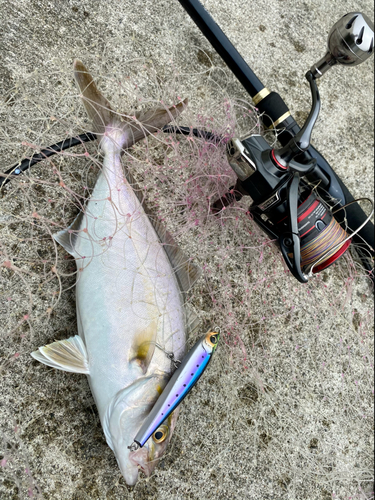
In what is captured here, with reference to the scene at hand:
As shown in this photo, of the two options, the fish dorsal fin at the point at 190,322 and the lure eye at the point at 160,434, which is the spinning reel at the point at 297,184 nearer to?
the fish dorsal fin at the point at 190,322

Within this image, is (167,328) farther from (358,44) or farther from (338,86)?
(338,86)

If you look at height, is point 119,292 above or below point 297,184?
below

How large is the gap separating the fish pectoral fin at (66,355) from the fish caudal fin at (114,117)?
2.43ft

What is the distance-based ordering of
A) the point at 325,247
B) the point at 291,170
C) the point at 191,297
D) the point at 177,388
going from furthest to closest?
the point at 191,297, the point at 325,247, the point at 291,170, the point at 177,388

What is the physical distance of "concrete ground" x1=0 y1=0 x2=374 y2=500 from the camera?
1.27 metres

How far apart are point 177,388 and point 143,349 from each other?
0.17 metres

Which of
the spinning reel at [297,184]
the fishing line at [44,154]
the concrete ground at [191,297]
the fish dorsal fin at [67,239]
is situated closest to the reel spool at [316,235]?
the spinning reel at [297,184]

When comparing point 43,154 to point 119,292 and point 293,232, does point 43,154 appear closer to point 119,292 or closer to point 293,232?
point 119,292

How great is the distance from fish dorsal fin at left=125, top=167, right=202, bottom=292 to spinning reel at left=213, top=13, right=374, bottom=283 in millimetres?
322

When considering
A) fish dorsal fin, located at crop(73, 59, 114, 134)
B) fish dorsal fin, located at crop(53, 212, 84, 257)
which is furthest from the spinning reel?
fish dorsal fin, located at crop(53, 212, 84, 257)

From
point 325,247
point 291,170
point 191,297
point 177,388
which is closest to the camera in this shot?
point 177,388

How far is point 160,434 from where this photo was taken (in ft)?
3.88

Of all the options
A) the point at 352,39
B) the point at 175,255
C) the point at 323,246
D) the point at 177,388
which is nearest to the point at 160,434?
the point at 177,388

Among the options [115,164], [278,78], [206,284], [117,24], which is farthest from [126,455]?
[278,78]
